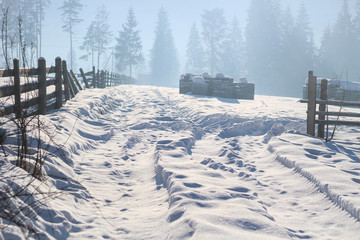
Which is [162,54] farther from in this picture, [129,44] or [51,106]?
[51,106]

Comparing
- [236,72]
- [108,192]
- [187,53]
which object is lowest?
[108,192]

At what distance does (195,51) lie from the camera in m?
70.4

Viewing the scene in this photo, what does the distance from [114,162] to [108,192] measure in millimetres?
1411

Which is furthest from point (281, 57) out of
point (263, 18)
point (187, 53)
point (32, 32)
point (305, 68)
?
point (32, 32)

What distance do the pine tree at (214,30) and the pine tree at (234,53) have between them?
5.34 feet

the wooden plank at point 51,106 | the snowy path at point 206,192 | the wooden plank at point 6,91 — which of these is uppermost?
the wooden plank at point 6,91

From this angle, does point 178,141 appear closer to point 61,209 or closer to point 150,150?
point 150,150

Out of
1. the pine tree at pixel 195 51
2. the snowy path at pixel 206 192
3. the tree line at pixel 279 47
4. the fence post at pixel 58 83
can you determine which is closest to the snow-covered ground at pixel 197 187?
the snowy path at pixel 206 192

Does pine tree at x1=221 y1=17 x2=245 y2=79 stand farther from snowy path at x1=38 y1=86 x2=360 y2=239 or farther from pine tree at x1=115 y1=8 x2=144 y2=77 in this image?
snowy path at x1=38 y1=86 x2=360 y2=239

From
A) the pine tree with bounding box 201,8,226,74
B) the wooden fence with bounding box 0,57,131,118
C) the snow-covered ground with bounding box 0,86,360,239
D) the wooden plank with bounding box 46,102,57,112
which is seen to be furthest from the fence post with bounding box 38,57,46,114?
the pine tree with bounding box 201,8,226,74

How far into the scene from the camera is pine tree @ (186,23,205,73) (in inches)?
2749

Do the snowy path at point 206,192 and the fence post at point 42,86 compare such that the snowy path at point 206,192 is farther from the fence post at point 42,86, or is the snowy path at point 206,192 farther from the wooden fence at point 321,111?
the fence post at point 42,86

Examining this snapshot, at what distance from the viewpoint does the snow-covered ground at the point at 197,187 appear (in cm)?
303

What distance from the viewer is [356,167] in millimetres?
5051
